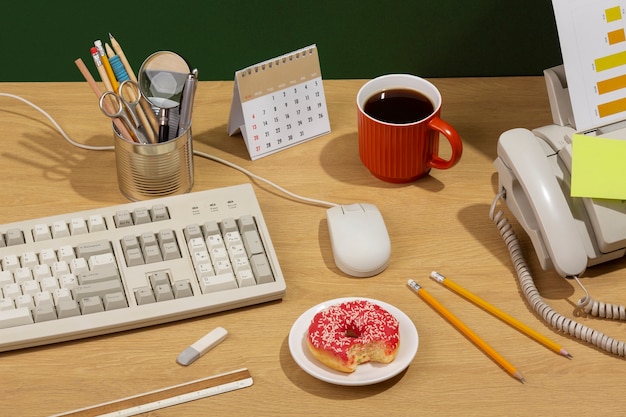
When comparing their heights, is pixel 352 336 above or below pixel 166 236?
below

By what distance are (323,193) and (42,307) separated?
16.0 inches

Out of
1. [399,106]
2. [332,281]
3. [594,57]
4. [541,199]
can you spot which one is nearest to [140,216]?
[332,281]

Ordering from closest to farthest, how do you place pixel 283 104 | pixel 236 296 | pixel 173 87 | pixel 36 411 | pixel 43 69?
1. pixel 36 411
2. pixel 236 296
3. pixel 173 87
4. pixel 283 104
5. pixel 43 69

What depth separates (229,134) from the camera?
1.34 m

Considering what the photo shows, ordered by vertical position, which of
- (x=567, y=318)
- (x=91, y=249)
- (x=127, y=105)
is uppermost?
(x=127, y=105)

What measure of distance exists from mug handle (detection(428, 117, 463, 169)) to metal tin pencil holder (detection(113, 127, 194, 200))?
0.32 meters

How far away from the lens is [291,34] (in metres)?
1.41

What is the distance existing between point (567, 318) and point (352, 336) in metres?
0.25

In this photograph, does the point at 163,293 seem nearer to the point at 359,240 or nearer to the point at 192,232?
the point at 192,232

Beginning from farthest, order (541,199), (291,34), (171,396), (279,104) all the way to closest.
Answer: (291,34) < (279,104) < (541,199) < (171,396)

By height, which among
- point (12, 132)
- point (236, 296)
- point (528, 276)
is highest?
point (12, 132)

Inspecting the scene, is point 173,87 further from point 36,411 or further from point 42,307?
point 36,411

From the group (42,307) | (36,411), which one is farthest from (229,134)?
(36,411)

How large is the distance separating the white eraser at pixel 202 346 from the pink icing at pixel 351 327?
4.2 inches
